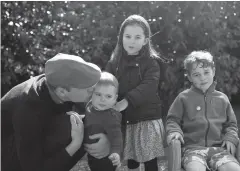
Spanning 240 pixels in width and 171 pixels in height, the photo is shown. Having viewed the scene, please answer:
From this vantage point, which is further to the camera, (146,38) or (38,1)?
(38,1)

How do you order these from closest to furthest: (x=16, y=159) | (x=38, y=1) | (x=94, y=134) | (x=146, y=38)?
(x=16, y=159)
(x=94, y=134)
(x=146, y=38)
(x=38, y=1)

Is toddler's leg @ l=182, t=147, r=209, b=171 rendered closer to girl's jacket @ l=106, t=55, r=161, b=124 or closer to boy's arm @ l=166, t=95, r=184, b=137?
boy's arm @ l=166, t=95, r=184, b=137

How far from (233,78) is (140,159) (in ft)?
10.2

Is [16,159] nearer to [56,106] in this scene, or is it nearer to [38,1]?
[56,106]

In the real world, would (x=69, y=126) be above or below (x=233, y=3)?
below

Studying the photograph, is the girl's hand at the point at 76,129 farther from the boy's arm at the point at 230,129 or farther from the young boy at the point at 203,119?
the boy's arm at the point at 230,129

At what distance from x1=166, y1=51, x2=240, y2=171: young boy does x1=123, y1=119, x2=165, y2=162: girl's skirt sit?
27 centimetres

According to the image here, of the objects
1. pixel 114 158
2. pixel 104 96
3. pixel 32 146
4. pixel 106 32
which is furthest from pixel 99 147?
pixel 106 32

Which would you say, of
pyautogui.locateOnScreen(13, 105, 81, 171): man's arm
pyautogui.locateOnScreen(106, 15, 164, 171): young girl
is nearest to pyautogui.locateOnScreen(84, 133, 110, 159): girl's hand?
pyautogui.locateOnScreen(13, 105, 81, 171): man's arm

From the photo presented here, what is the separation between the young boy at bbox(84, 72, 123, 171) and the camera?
9.41 feet

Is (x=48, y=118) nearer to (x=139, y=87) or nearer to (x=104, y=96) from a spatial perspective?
(x=104, y=96)

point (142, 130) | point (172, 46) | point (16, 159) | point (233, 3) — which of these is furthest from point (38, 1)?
point (16, 159)

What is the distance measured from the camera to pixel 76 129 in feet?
9.14

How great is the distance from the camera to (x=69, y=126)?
9.07 feet
